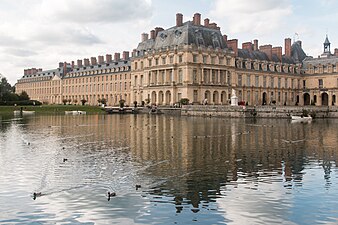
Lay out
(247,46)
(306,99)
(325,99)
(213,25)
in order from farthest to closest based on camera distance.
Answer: (306,99) < (325,99) < (247,46) < (213,25)

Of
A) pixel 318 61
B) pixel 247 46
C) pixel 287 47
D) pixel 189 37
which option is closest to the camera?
pixel 189 37

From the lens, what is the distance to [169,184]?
13.0 m

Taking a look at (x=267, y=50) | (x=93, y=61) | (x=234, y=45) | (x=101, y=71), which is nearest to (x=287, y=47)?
(x=267, y=50)

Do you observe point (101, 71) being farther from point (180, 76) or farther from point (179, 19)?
point (180, 76)

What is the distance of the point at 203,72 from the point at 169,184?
72.7 metres

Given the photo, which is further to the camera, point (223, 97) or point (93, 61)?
point (93, 61)

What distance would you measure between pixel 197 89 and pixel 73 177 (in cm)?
7052

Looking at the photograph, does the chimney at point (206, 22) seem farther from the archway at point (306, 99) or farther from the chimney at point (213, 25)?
the archway at point (306, 99)

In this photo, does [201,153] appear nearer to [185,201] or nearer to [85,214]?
[185,201]

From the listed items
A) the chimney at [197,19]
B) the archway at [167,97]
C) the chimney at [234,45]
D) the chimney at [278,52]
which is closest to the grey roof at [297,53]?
the chimney at [278,52]

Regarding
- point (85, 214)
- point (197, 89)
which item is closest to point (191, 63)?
point (197, 89)

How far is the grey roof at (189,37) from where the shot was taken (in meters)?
83.5

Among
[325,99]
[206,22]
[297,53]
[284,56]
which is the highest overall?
[206,22]

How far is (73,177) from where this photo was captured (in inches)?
558
